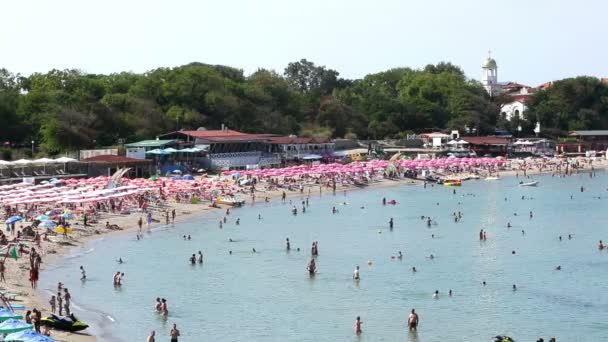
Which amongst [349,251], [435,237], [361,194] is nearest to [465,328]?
[349,251]

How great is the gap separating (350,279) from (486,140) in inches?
3014

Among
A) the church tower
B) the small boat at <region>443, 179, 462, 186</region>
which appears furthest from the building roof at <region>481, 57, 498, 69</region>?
the small boat at <region>443, 179, 462, 186</region>

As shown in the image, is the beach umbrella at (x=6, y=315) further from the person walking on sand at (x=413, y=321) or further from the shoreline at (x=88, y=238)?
the person walking on sand at (x=413, y=321)

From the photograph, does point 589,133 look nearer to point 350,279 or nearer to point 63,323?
point 350,279

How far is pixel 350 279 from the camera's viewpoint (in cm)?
4091

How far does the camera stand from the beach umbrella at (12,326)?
2544 cm

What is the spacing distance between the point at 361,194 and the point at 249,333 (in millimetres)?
46627

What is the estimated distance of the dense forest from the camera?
82.7 m

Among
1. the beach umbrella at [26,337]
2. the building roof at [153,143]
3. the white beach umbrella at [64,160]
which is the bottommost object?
the beach umbrella at [26,337]

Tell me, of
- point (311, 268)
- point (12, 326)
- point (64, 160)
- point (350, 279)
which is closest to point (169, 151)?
point (64, 160)

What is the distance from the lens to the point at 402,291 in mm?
38375

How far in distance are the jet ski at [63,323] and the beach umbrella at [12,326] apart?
319 cm

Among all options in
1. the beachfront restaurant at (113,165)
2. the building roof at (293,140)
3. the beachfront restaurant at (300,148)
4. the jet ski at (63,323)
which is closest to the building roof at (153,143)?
the beachfront restaurant at (113,165)

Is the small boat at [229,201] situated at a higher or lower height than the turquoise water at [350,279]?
higher
